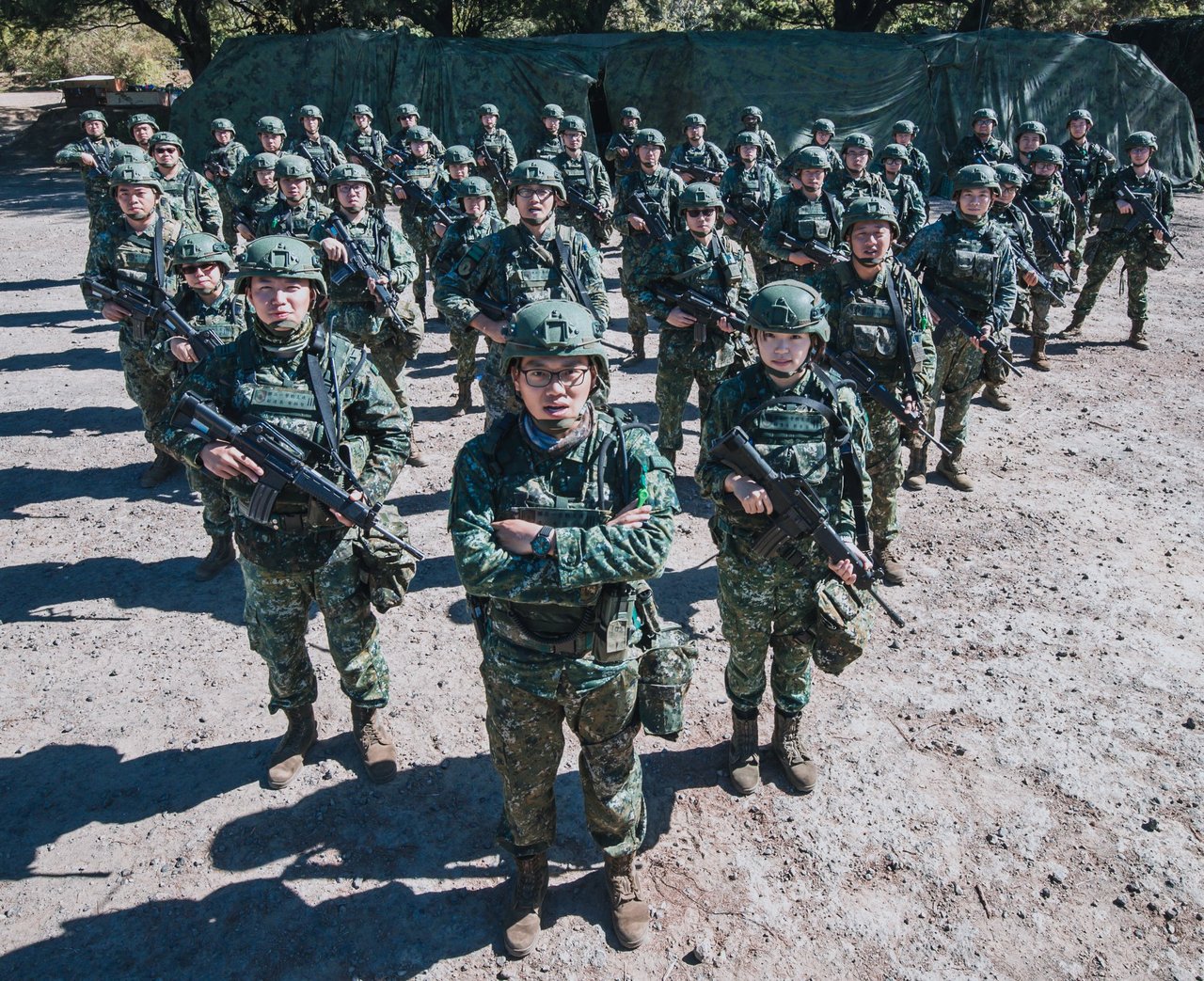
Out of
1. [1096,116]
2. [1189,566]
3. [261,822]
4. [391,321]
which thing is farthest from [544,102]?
[261,822]

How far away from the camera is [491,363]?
6320 millimetres

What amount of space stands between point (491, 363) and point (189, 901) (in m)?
3.82

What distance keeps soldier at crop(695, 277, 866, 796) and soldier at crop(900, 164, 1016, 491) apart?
3269 mm

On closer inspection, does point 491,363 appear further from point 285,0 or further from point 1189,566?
point 285,0

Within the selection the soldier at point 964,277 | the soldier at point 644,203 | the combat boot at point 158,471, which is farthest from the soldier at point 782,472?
the soldier at point 644,203

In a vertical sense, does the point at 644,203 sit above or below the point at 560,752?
above

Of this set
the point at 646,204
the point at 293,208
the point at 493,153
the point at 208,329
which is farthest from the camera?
the point at 493,153

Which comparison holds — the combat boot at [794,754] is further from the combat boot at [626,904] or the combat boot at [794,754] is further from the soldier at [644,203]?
the soldier at [644,203]

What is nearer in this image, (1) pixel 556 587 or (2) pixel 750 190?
(1) pixel 556 587

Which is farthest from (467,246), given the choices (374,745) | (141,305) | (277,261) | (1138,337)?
(1138,337)

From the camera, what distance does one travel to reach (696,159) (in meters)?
12.8

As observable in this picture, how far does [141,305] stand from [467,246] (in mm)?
2607

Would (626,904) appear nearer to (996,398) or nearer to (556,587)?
(556,587)

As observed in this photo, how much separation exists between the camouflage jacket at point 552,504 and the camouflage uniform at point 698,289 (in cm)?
383
